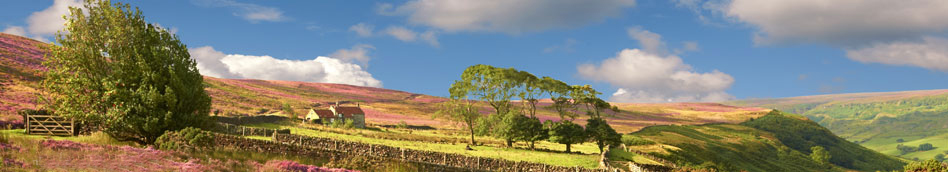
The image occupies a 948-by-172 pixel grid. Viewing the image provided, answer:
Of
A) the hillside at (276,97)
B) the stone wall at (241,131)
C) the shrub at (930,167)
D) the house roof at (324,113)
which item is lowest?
the shrub at (930,167)

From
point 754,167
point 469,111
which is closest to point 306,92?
point 469,111

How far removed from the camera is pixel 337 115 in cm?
8600

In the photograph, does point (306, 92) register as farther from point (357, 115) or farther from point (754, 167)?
point (754, 167)

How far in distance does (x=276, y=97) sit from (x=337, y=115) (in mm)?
57955

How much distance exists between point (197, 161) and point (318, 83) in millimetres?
173200

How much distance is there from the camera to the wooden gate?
33200 millimetres

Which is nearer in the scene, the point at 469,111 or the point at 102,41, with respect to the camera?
the point at 102,41

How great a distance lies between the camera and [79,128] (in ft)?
112

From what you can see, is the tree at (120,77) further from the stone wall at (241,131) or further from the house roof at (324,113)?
the house roof at (324,113)

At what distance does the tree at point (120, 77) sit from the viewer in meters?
28.1

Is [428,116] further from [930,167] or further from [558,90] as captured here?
[930,167]

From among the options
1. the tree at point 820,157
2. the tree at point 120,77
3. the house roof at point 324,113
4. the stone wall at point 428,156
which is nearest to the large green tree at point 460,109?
the house roof at point 324,113

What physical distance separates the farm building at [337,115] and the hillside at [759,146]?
143ft

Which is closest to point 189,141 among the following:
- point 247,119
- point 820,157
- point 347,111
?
point 247,119
